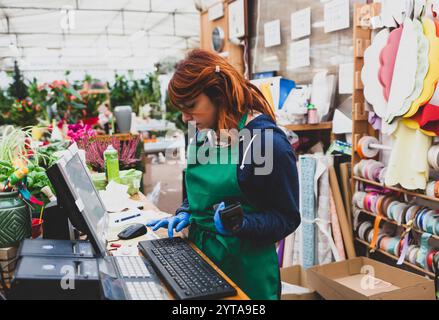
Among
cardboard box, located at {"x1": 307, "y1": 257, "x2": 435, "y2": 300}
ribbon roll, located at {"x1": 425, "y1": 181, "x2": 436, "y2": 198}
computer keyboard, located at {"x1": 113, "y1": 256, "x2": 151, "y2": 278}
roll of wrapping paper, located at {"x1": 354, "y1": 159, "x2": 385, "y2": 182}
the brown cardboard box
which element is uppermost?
roll of wrapping paper, located at {"x1": 354, "y1": 159, "x2": 385, "y2": 182}

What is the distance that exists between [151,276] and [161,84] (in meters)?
6.32

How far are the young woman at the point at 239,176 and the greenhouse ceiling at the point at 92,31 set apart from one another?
18.7 ft

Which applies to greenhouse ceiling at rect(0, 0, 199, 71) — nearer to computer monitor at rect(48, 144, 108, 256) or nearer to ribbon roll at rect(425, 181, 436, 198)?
computer monitor at rect(48, 144, 108, 256)

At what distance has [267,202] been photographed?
151cm

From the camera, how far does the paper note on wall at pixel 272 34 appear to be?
394 centimetres

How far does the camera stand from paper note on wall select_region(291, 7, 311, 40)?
3.49 metres

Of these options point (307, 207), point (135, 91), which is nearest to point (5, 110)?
point (135, 91)

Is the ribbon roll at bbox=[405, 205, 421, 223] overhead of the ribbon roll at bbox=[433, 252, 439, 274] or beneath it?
overhead

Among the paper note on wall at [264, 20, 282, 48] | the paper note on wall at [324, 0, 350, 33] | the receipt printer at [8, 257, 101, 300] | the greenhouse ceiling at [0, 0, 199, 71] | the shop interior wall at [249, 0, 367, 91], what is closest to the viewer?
the receipt printer at [8, 257, 101, 300]

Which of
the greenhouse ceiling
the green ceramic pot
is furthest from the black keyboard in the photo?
the greenhouse ceiling

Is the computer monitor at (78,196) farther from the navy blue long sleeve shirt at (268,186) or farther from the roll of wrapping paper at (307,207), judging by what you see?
the roll of wrapping paper at (307,207)

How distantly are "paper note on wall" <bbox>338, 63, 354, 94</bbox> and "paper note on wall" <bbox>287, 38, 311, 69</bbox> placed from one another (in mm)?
454

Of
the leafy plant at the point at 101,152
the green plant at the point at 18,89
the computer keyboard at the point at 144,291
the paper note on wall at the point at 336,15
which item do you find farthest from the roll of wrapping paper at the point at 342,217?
the green plant at the point at 18,89

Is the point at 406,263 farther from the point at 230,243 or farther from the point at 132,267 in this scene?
the point at 132,267
